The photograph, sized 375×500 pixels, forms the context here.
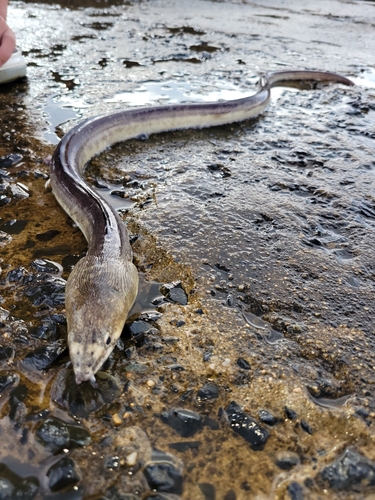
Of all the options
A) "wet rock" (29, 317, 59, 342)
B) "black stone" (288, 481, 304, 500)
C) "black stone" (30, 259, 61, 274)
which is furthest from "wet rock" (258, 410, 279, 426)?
"black stone" (30, 259, 61, 274)

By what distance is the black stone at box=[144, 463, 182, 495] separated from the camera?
4.49 feet

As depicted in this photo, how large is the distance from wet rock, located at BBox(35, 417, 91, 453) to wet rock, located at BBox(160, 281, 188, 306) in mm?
776

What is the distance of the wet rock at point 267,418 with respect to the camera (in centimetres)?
158

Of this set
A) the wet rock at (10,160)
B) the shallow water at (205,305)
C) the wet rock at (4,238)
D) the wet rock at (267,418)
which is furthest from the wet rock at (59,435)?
the wet rock at (10,160)

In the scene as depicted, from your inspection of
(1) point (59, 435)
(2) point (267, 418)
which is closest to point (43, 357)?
(1) point (59, 435)

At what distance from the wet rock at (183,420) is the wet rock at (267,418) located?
0.23m

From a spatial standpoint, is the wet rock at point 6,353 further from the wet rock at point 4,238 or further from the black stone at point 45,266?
the wet rock at point 4,238

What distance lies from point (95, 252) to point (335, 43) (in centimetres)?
678

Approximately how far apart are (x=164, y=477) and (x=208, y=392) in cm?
37

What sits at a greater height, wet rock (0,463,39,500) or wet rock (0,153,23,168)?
wet rock (0,153,23,168)

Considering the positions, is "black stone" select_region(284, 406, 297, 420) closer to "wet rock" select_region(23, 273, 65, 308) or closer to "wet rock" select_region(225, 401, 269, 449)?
"wet rock" select_region(225, 401, 269, 449)

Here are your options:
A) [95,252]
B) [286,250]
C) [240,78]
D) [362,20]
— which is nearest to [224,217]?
[286,250]

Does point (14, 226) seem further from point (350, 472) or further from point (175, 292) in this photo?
point (350, 472)

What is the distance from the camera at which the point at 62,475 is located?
1361 mm
